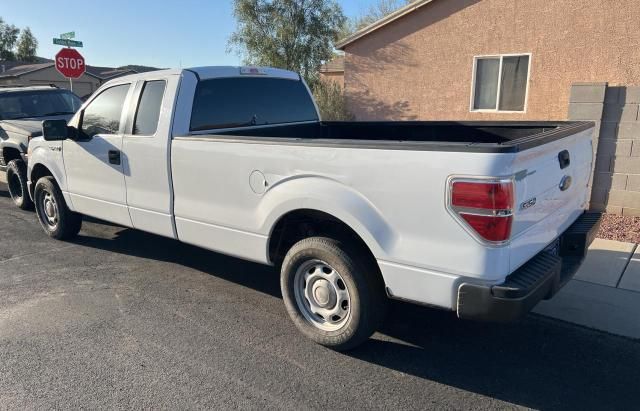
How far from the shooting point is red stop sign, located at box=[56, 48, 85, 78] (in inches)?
Result: 503

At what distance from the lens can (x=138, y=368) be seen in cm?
338

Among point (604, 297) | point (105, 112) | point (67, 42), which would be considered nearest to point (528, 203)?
point (604, 297)

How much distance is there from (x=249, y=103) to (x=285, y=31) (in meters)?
14.5

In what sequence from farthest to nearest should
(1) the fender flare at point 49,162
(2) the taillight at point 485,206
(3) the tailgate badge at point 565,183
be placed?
(1) the fender flare at point 49,162 < (3) the tailgate badge at point 565,183 < (2) the taillight at point 485,206

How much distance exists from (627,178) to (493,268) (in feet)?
17.9

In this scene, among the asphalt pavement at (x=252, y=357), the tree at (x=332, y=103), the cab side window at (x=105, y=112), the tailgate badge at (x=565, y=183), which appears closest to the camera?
the asphalt pavement at (x=252, y=357)

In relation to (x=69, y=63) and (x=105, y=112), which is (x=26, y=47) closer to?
(x=69, y=63)

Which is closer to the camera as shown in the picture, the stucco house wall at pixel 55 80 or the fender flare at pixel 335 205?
the fender flare at pixel 335 205

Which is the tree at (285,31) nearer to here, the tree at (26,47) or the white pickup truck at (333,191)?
the white pickup truck at (333,191)

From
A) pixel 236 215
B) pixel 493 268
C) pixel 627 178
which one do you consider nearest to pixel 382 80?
pixel 627 178

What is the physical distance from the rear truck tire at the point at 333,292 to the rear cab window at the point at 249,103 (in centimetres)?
169

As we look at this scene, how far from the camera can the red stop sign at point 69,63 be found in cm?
1277

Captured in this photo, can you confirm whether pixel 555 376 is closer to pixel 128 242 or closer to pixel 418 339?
pixel 418 339

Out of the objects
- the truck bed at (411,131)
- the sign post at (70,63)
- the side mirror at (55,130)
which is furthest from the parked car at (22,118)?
the truck bed at (411,131)
